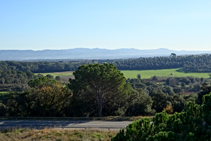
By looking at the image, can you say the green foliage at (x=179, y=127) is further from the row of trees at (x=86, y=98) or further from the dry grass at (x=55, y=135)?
the row of trees at (x=86, y=98)

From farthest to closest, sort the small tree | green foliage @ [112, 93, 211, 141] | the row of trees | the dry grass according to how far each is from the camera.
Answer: the row of trees
the small tree
the dry grass
green foliage @ [112, 93, 211, 141]

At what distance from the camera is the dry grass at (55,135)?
58.3 feet

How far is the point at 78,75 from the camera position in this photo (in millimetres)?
29469

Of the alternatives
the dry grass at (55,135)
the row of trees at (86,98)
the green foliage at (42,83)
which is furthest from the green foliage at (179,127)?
the green foliage at (42,83)

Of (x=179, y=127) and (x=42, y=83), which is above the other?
(x=179, y=127)

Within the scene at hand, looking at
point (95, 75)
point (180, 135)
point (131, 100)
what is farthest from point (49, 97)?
point (180, 135)

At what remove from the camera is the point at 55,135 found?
1894cm

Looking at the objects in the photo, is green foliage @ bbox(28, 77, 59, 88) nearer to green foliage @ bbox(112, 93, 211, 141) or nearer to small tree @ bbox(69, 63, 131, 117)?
small tree @ bbox(69, 63, 131, 117)

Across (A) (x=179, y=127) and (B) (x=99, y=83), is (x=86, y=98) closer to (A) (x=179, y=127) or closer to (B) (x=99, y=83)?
(B) (x=99, y=83)

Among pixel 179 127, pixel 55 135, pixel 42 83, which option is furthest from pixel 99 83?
pixel 179 127

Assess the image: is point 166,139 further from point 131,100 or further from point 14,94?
point 14,94

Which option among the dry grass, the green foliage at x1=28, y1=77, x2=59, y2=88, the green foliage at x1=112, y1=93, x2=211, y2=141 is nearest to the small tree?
the green foliage at x1=28, y1=77, x2=59, y2=88

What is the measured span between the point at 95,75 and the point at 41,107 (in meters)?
9.31

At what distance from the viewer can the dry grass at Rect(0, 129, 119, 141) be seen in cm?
1777
